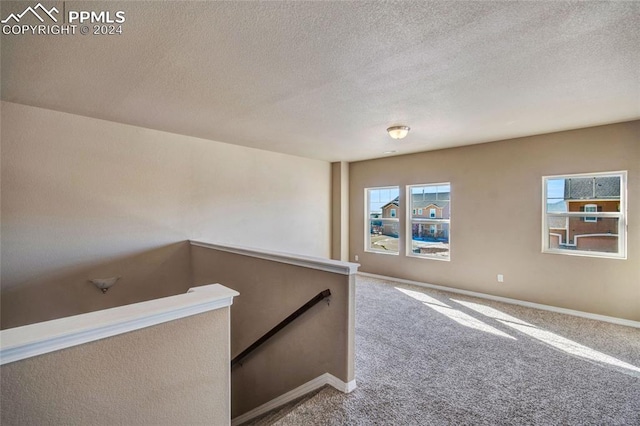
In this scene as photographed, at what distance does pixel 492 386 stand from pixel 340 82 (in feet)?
9.42

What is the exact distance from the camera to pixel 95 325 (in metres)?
1.21

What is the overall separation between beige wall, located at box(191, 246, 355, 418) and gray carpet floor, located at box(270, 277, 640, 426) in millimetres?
352

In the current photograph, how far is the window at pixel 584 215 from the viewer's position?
3.82m

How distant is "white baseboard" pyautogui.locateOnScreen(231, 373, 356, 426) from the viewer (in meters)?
2.33

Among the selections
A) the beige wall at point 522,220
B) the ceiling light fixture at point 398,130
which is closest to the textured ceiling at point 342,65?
the ceiling light fixture at point 398,130

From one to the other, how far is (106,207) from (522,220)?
19.3 ft

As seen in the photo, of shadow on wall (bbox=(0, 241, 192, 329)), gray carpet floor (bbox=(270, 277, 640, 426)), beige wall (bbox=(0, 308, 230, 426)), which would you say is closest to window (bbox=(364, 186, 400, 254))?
gray carpet floor (bbox=(270, 277, 640, 426))

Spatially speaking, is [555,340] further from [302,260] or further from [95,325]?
[95,325]

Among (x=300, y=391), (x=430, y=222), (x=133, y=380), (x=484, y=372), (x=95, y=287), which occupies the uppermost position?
(x=430, y=222)

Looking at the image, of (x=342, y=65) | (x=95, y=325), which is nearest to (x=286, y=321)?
(x=95, y=325)

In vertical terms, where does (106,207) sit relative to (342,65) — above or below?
below

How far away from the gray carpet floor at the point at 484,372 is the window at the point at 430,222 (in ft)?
5.03

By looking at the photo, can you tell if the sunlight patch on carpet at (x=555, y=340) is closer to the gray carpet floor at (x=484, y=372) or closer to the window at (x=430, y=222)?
the gray carpet floor at (x=484, y=372)

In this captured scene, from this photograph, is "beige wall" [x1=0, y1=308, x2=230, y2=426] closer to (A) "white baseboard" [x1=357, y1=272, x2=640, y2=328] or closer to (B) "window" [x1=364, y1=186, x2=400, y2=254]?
(A) "white baseboard" [x1=357, y1=272, x2=640, y2=328]
